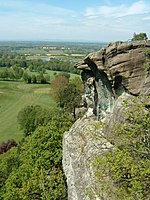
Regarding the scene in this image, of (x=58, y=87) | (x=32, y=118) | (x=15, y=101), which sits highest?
(x=58, y=87)

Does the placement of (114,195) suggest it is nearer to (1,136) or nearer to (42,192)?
(42,192)

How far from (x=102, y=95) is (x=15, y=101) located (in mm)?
79267

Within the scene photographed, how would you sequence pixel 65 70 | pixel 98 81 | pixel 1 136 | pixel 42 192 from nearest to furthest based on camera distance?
pixel 98 81
pixel 42 192
pixel 1 136
pixel 65 70

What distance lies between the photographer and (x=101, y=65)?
2394 centimetres

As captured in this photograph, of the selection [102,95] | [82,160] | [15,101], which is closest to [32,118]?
[15,101]

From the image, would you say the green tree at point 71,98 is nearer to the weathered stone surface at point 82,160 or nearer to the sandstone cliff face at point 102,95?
the sandstone cliff face at point 102,95

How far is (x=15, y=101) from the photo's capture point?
336 ft

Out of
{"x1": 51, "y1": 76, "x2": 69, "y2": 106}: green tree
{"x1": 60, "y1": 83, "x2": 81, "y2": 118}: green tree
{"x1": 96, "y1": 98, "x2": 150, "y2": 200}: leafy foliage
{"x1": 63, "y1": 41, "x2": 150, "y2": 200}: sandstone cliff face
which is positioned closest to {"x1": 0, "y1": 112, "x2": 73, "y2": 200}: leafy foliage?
{"x1": 63, "y1": 41, "x2": 150, "y2": 200}: sandstone cliff face

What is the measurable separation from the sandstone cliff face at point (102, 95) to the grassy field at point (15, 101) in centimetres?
4358

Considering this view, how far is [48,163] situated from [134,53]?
14438 millimetres

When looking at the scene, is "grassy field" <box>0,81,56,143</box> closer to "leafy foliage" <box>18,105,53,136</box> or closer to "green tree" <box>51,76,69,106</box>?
"leafy foliage" <box>18,105,53,136</box>

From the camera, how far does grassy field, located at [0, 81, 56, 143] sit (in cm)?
7288

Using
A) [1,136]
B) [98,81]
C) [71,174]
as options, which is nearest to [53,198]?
[71,174]

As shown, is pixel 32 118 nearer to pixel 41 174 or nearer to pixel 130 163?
pixel 41 174
